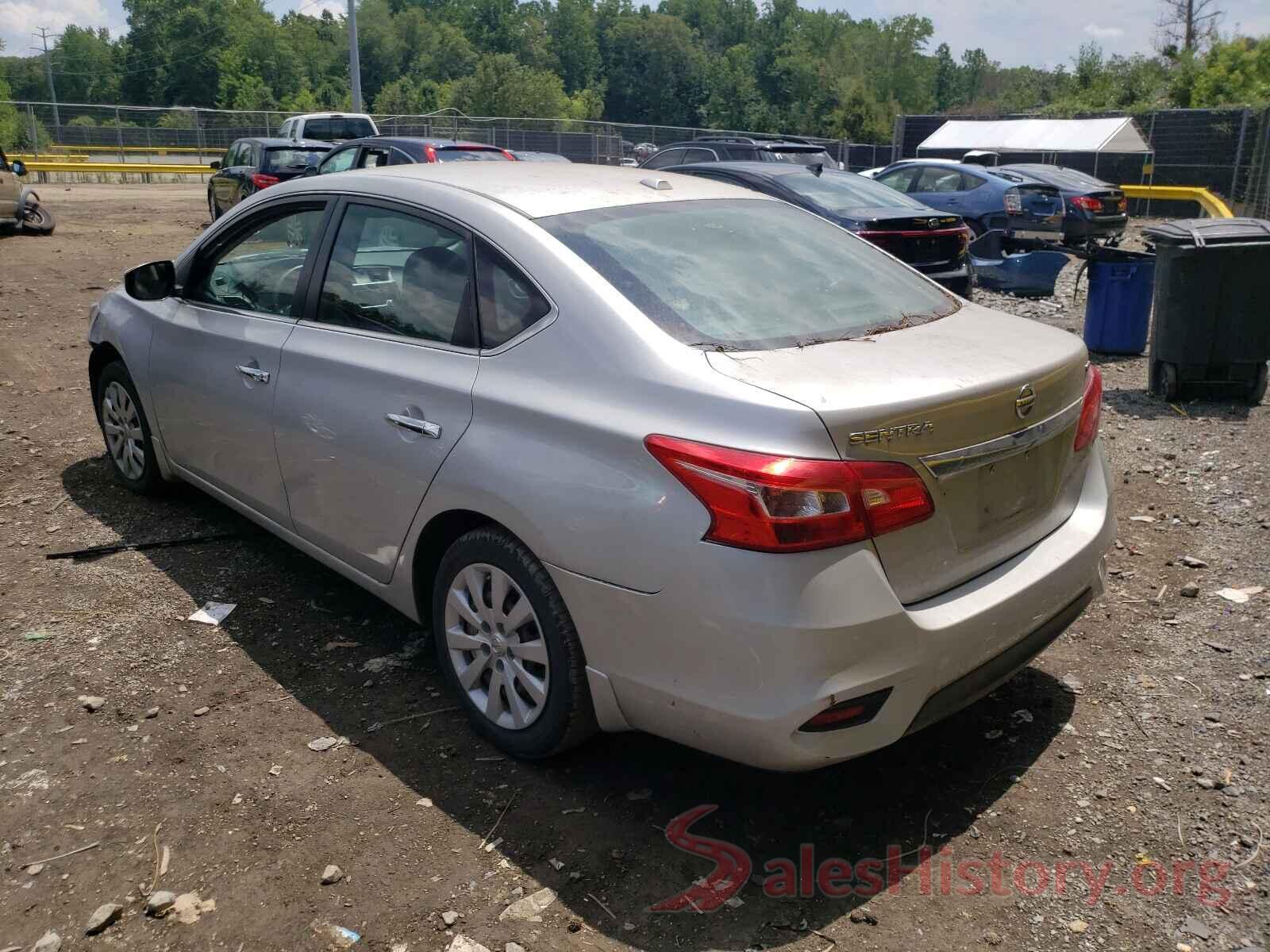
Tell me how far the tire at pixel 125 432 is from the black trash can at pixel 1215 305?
6.65 metres

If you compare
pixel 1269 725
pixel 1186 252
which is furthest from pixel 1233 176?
pixel 1269 725

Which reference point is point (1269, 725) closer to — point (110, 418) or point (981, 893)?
point (981, 893)

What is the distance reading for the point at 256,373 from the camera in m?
4.16

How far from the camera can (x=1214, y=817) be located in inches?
122

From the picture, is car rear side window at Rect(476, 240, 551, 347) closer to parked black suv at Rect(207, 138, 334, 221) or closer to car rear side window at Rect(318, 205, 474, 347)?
car rear side window at Rect(318, 205, 474, 347)

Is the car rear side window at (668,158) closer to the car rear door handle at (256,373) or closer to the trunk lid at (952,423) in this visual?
the car rear door handle at (256,373)

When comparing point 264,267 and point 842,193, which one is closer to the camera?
point 264,267

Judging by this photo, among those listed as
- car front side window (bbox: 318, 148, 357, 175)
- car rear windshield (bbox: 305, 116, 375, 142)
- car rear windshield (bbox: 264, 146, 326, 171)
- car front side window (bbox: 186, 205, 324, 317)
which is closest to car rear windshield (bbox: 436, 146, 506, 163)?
car front side window (bbox: 318, 148, 357, 175)

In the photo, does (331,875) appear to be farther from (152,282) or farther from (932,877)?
(152,282)

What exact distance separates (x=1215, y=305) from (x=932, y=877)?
612 cm

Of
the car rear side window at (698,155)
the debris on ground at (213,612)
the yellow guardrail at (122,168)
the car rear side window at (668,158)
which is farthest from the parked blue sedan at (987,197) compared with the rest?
the yellow guardrail at (122,168)

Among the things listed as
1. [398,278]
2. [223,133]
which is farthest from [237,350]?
[223,133]

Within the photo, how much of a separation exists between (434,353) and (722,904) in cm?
183

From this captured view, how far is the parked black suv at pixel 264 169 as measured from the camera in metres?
16.5
